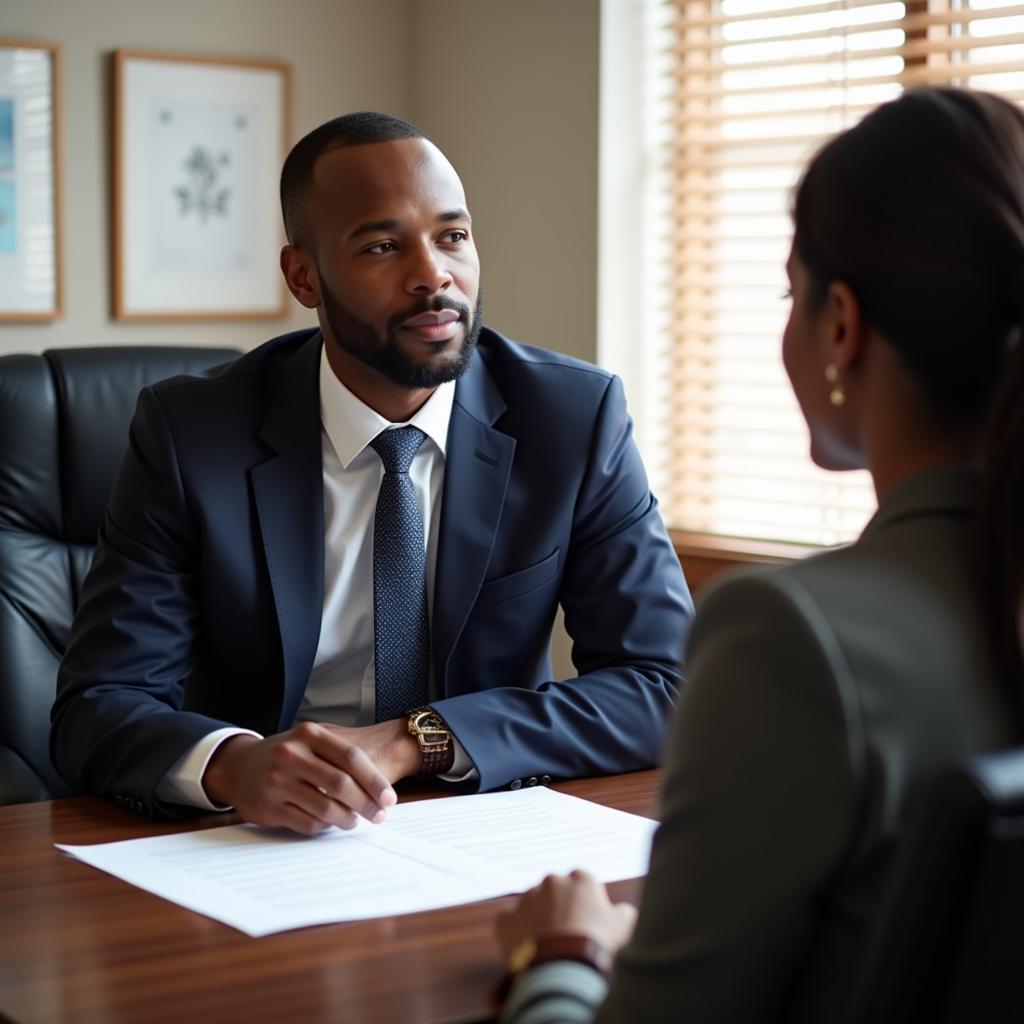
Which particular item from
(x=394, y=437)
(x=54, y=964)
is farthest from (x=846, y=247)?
(x=394, y=437)

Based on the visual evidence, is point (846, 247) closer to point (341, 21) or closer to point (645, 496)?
point (645, 496)

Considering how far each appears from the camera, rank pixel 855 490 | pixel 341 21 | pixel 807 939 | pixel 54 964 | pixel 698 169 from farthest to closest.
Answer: pixel 341 21 → pixel 698 169 → pixel 855 490 → pixel 54 964 → pixel 807 939

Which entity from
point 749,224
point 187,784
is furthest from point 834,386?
point 749,224

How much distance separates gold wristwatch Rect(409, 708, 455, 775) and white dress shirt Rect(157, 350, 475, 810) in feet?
0.98

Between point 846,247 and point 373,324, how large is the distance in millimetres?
1201

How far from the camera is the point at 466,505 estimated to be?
6.89 feet

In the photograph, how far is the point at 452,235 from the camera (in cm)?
216

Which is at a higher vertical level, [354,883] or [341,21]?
[341,21]

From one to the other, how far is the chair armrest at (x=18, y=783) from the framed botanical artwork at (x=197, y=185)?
1.73m

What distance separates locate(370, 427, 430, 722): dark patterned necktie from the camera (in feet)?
6.72

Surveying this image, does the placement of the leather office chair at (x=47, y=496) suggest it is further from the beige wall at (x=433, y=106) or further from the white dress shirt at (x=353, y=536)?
the beige wall at (x=433, y=106)

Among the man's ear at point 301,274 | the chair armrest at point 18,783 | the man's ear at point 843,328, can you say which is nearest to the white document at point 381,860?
the man's ear at point 843,328

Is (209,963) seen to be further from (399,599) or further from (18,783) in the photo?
(18,783)

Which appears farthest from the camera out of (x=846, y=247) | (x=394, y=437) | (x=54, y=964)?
(x=394, y=437)
